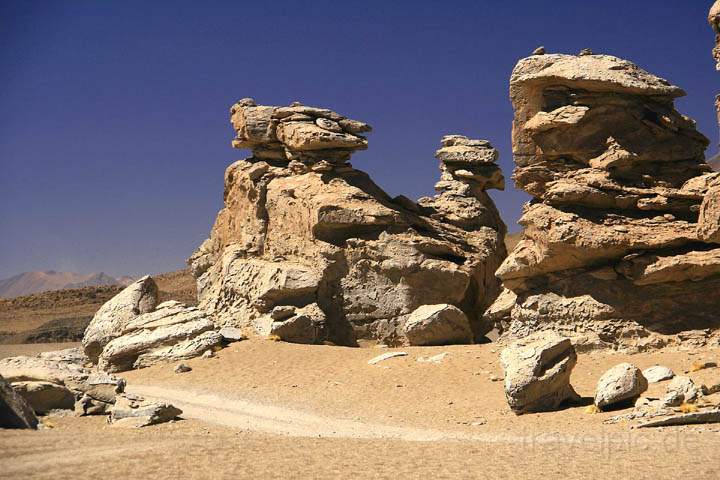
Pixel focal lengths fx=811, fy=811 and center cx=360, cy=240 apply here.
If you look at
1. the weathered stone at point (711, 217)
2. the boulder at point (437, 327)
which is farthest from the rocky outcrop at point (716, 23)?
the boulder at point (437, 327)

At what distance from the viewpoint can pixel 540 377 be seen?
1558 cm

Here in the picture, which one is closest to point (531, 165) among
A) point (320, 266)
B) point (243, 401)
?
point (320, 266)

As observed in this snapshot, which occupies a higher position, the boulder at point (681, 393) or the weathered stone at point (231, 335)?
the weathered stone at point (231, 335)

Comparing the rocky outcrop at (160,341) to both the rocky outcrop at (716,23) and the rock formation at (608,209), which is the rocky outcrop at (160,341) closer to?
the rock formation at (608,209)

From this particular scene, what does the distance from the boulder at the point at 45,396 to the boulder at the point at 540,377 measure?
870 cm

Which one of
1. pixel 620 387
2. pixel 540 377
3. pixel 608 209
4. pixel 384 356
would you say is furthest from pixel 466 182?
pixel 620 387

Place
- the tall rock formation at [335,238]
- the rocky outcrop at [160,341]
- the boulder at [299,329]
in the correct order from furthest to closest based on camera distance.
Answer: the tall rock formation at [335,238], the boulder at [299,329], the rocky outcrop at [160,341]

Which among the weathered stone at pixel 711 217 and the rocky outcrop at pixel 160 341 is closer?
the weathered stone at pixel 711 217

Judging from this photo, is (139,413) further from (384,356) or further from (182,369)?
(384,356)

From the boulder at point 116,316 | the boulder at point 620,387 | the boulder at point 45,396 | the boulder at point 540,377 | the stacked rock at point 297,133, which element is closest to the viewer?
the boulder at point 620,387

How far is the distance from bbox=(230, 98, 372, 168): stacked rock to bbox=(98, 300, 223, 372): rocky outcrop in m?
6.28

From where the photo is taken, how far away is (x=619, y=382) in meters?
15.1

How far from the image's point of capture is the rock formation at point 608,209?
19000 mm

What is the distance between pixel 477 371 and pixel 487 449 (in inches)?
262
